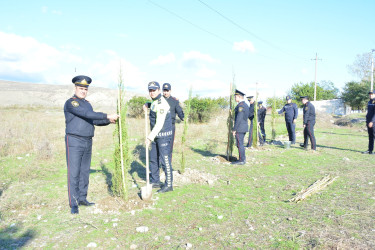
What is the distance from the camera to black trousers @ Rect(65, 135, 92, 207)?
4.34 meters

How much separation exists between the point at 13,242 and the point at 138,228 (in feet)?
5.23

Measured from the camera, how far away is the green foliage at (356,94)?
3797 cm

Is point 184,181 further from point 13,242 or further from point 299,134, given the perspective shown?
point 299,134

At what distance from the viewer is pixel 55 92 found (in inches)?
2756

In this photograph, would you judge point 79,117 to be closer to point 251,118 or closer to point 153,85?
point 153,85

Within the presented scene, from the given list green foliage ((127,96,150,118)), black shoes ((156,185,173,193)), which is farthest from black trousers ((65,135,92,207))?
green foliage ((127,96,150,118))

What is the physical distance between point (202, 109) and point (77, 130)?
17.4 meters

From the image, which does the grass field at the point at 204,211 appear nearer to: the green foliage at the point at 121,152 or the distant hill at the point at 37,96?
the green foliage at the point at 121,152

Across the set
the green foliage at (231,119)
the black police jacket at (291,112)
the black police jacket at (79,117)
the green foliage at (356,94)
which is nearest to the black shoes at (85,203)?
the black police jacket at (79,117)

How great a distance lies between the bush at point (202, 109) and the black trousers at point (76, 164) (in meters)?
16.6

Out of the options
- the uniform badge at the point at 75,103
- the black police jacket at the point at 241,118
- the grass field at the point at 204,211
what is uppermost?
the uniform badge at the point at 75,103

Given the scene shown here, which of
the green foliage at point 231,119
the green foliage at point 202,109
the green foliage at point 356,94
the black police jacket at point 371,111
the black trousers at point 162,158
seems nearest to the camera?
the black trousers at point 162,158

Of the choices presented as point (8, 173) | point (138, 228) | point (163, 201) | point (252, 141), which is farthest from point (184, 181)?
point (252, 141)

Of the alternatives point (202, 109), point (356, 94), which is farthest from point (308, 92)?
point (202, 109)
